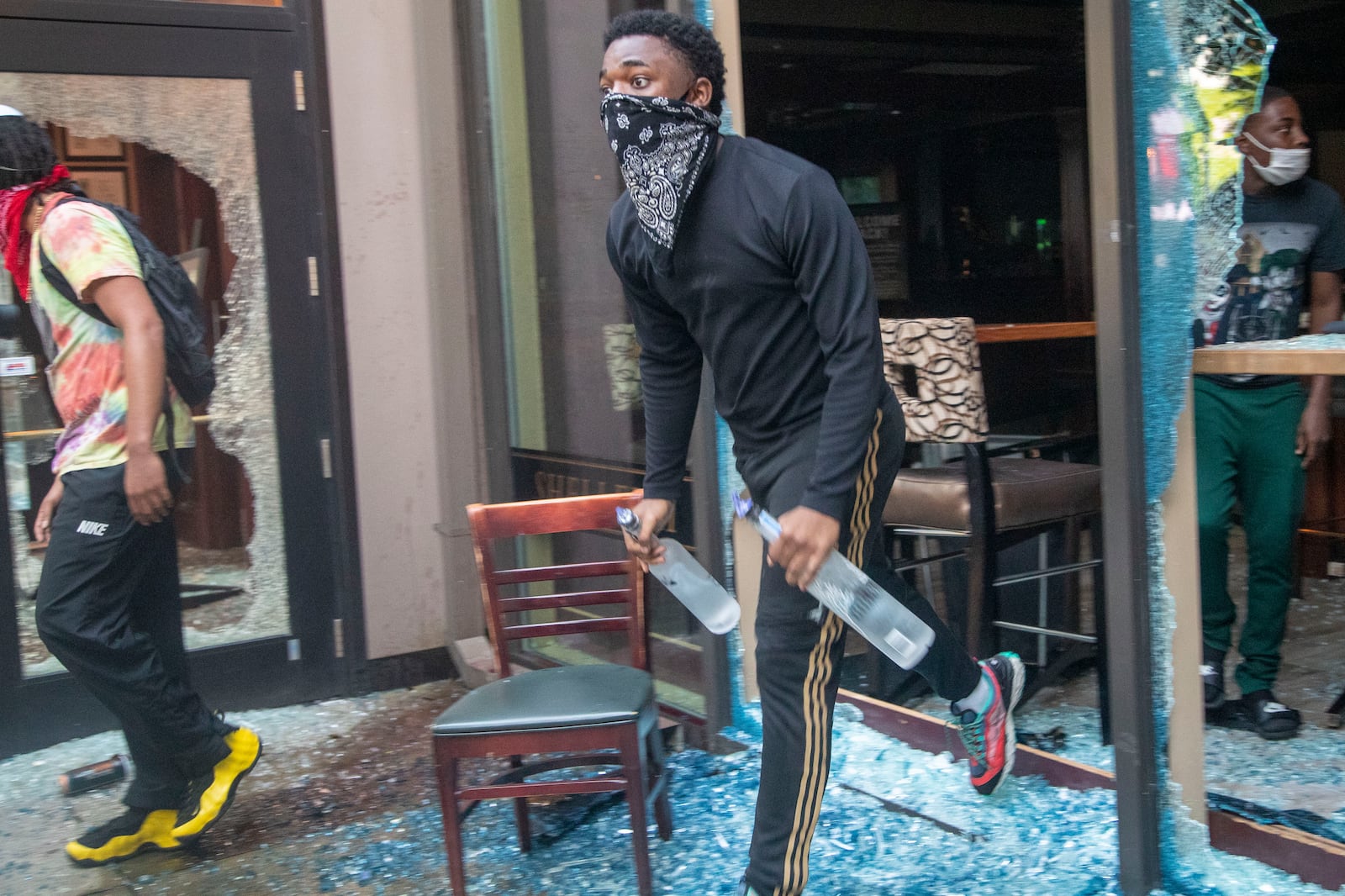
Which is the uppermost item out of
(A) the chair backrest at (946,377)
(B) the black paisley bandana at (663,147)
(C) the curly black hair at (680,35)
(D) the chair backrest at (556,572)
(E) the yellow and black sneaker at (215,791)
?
(C) the curly black hair at (680,35)

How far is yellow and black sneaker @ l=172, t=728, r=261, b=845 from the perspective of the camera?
333 centimetres

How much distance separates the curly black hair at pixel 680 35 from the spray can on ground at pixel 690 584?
0.89 m

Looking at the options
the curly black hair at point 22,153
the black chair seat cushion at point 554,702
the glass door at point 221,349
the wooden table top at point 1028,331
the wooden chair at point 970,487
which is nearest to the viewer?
the black chair seat cushion at point 554,702

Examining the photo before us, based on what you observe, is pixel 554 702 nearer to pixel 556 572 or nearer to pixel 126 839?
pixel 556 572

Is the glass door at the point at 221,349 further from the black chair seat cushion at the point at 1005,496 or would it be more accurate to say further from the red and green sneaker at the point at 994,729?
the red and green sneaker at the point at 994,729

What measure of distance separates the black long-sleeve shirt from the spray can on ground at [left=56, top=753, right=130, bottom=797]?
2.50 meters

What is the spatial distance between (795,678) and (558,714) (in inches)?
21.4

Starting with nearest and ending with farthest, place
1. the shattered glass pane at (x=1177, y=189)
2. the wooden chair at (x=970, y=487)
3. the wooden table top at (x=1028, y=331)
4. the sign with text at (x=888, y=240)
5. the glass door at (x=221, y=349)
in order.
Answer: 1. the shattered glass pane at (x=1177, y=189)
2. the wooden chair at (x=970, y=487)
3. the glass door at (x=221, y=349)
4. the wooden table top at (x=1028, y=331)
5. the sign with text at (x=888, y=240)

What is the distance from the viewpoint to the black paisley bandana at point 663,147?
2299 mm

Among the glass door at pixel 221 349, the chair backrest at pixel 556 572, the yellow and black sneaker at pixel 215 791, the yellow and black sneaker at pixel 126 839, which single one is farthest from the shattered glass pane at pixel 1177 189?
the glass door at pixel 221 349

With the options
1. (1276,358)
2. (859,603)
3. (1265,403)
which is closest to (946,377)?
(1265,403)

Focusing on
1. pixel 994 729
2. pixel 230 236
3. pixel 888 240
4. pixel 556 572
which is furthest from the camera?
pixel 888 240

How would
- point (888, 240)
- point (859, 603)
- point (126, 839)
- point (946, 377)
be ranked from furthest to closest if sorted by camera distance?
point (888, 240) → point (946, 377) → point (126, 839) → point (859, 603)

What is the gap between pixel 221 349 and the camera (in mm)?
4441
